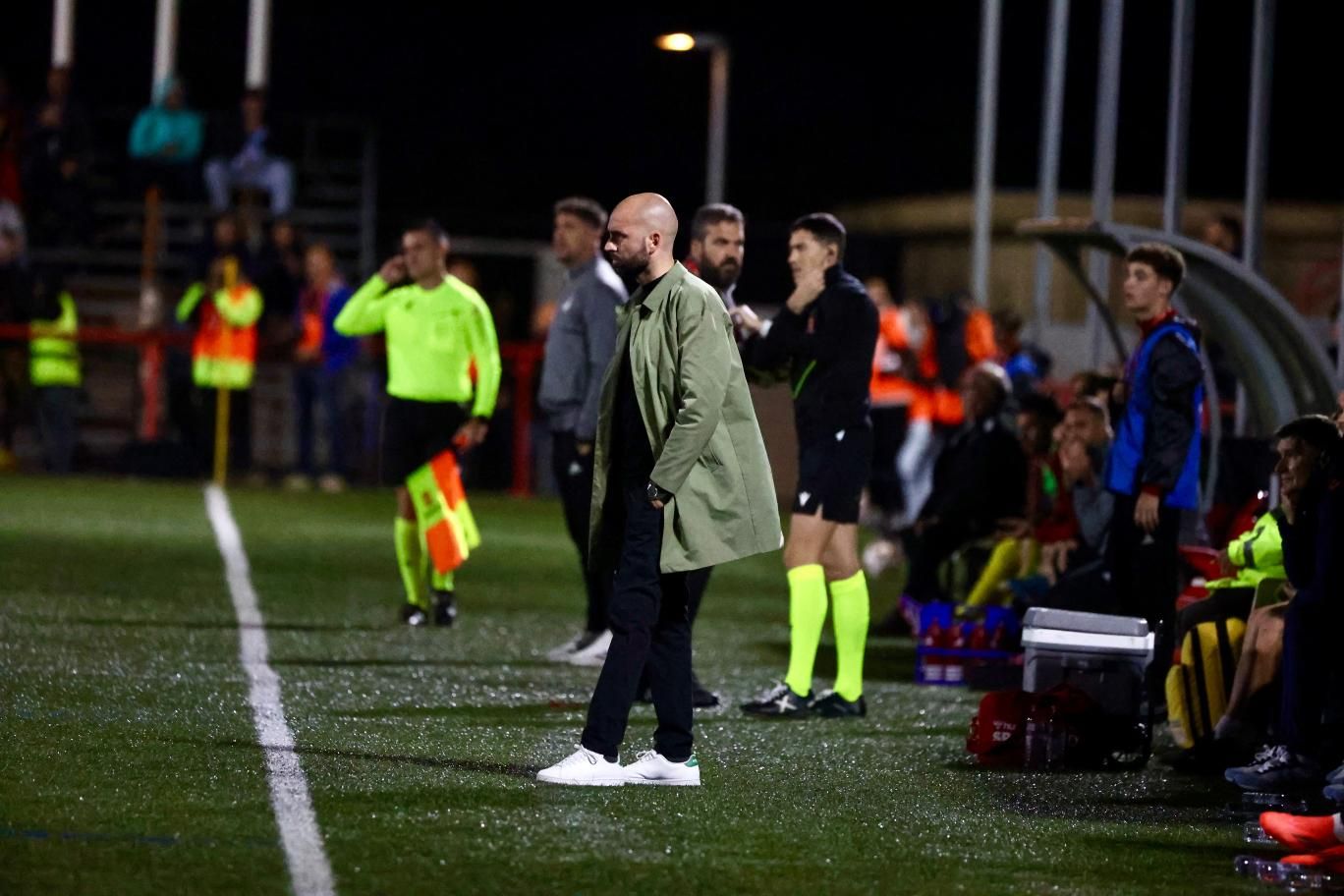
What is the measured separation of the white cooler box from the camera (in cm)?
919

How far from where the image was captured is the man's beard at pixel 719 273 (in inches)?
384

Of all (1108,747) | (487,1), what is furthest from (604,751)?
(487,1)

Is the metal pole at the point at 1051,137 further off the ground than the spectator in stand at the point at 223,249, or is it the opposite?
the metal pole at the point at 1051,137

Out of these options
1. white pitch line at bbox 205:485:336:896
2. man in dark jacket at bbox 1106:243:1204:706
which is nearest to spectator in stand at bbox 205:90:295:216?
white pitch line at bbox 205:485:336:896

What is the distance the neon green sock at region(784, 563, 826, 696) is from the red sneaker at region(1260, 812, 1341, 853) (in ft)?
9.94

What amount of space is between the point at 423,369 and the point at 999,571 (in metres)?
3.22

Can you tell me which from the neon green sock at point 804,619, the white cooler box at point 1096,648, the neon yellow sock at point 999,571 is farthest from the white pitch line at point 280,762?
the neon yellow sock at point 999,571

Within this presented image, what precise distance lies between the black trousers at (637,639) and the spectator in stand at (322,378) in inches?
596

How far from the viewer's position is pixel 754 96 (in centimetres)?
4534

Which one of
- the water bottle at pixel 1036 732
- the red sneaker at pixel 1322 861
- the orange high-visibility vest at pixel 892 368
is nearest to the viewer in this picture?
the red sneaker at pixel 1322 861

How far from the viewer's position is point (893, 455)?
68.1 feet

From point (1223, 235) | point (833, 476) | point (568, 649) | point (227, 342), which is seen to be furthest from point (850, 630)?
point (227, 342)

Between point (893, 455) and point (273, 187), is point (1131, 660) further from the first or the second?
point (273, 187)

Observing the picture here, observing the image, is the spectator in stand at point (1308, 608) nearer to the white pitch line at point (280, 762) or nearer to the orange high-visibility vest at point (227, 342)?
the white pitch line at point (280, 762)
